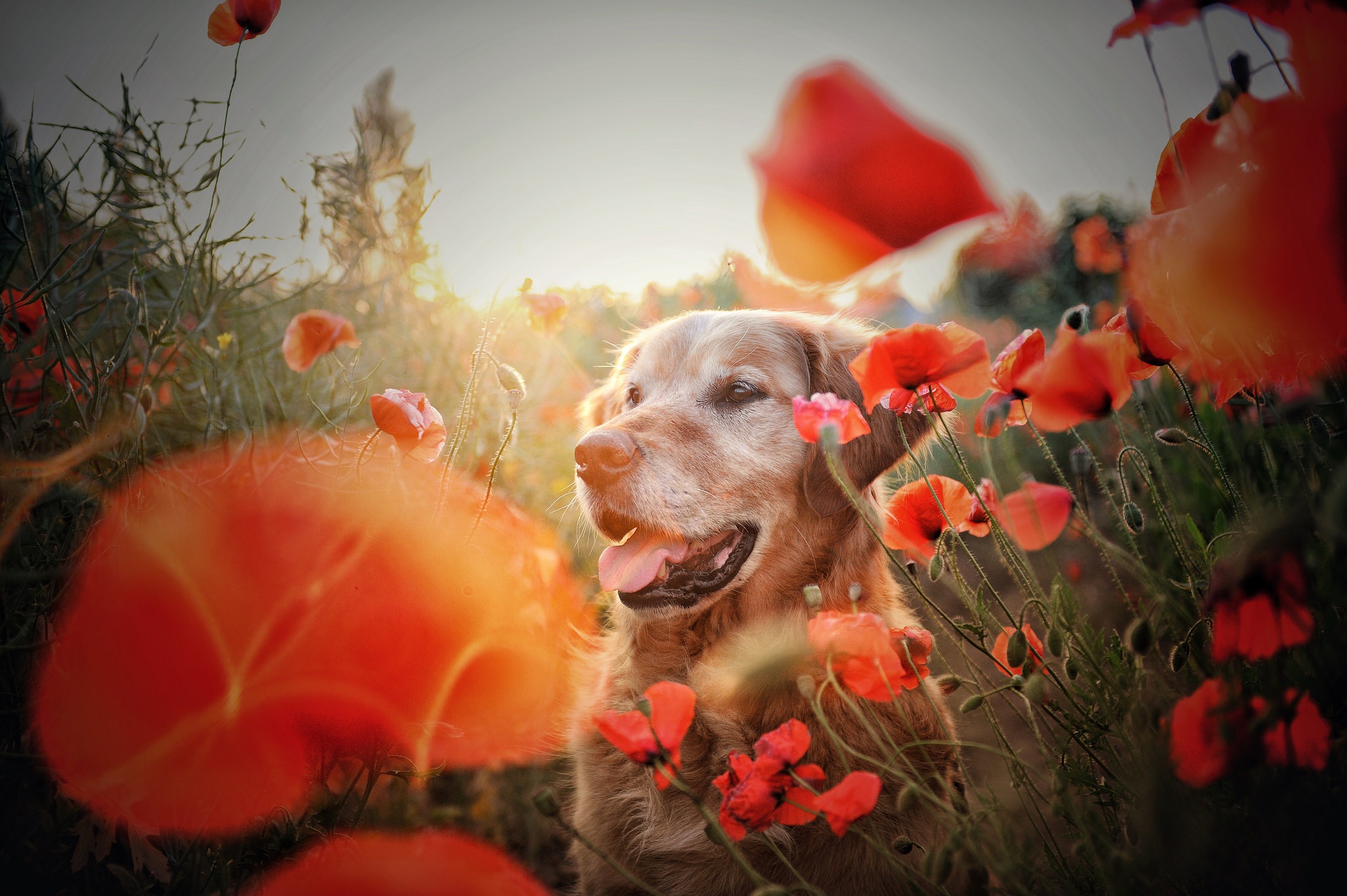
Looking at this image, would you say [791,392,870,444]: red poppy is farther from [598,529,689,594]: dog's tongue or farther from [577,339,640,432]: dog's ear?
[577,339,640,432]: dog's ear

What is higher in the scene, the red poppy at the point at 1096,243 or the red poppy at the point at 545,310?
the red poppy at the point at 545,310

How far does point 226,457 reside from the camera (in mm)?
1504

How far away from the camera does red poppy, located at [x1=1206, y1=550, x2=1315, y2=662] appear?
0.76 meters

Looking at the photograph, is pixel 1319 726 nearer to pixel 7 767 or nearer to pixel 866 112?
pixel 7 767

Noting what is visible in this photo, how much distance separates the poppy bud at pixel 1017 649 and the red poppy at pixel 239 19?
79.8 inches

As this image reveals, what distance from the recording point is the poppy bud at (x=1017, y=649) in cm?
100

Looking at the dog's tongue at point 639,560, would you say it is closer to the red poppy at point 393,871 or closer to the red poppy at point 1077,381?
the red poppy at point 393,871

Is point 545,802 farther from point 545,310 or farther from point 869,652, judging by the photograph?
point 545,310

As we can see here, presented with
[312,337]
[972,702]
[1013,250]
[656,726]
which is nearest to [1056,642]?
[972,702]

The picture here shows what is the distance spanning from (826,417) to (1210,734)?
71 centimetres

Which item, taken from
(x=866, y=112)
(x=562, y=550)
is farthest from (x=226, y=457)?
(x=866, y=112)

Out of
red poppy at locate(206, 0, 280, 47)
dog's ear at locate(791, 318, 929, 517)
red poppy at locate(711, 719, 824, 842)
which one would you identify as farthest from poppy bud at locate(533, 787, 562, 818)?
red poppy at locate(206, 0, 280, 47)

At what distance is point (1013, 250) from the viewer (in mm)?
5148

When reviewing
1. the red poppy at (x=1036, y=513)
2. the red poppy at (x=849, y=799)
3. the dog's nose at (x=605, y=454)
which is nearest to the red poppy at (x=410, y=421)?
the dog's nose at (x=605, y=454)
